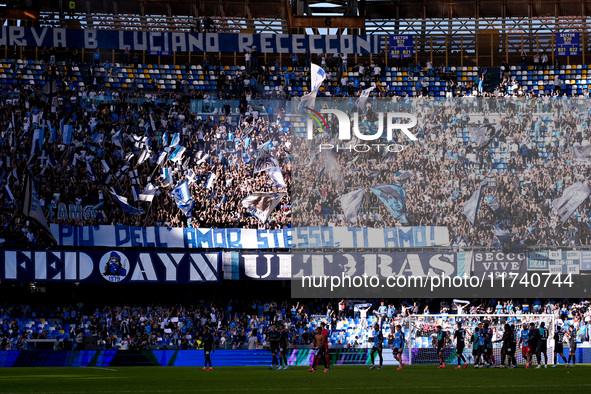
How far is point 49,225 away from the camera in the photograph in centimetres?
4062

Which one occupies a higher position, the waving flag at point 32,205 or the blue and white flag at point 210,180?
the blue and white flag at point 210,180

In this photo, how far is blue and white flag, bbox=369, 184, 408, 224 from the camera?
42725 mm

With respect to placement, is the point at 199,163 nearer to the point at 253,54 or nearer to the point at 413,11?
the point at 253,54

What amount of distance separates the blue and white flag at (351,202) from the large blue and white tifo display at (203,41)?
10798mm

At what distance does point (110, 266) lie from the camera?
132 ft

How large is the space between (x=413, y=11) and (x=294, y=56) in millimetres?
7302

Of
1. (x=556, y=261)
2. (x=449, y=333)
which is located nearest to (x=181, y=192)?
(x=449, y=333)

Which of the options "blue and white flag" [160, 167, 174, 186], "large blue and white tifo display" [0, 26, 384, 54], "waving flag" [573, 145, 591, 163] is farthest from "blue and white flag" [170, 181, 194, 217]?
"waving flag" [573, 145, 591, 163]

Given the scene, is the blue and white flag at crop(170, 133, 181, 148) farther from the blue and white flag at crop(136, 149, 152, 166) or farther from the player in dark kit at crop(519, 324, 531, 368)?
the player in dark kit at crop(519, 324, 531, 368)

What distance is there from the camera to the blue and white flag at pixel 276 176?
4256 cm

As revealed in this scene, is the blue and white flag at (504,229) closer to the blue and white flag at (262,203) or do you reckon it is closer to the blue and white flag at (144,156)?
the blue and white flag at (262,203)

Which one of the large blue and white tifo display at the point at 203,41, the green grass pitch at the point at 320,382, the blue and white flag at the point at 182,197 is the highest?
the large blue and white tifo display at the point at 203,41

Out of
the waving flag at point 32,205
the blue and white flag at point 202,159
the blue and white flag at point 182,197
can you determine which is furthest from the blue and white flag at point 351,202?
the waving flag at point 32,205

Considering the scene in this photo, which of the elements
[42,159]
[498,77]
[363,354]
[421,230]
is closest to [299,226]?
[421,230]
